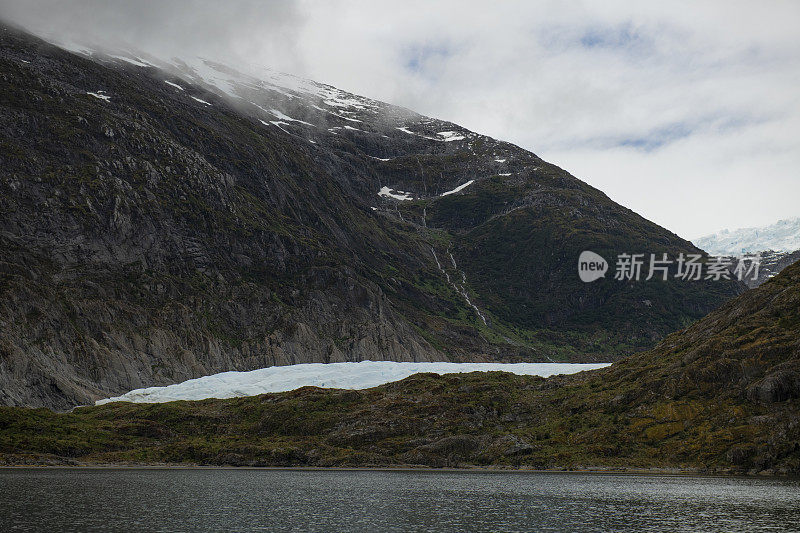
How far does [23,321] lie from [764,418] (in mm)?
165145

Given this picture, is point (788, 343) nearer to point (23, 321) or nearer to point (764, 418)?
point (764, 418)

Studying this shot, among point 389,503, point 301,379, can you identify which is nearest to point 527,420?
point 301,379

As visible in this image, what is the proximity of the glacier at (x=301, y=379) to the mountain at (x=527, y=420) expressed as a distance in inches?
490

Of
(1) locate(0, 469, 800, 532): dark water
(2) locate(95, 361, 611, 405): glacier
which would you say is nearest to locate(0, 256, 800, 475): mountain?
(1) locate(0, 469, 800, 532): dark water

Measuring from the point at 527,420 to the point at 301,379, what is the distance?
63212 millimetres

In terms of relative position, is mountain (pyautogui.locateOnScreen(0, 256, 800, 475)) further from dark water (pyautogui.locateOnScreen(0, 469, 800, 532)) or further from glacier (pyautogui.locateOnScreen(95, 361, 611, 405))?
glacier (pyautogui.locateOnScreen(95, 361, 611, 405))

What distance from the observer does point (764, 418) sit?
10794 centimetres

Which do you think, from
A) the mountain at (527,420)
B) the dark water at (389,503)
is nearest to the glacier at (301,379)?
the mountain at (527,420)

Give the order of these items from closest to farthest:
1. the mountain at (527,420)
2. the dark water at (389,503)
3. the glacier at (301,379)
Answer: the dark water at (389,503)
the mountain at (527,420)
the glacier at (301,379)

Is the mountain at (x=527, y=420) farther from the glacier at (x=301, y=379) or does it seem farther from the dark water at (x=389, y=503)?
the glacier at (x=301, y=379)

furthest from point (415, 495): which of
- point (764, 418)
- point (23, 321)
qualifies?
point (23, 321)

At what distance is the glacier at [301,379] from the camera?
169750 mm

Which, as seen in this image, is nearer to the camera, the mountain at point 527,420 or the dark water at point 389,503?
the dark water at point 389,503

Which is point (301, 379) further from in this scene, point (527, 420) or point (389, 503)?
point (389, 503)
